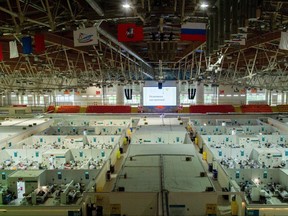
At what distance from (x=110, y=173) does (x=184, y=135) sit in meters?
4.54

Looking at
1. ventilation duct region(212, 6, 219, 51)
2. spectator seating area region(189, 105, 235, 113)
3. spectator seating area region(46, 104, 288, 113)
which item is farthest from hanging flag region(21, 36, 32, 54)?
spectator seating area region(189, 105, 235, 113)

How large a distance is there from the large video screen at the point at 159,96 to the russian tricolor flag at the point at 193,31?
67.6ft

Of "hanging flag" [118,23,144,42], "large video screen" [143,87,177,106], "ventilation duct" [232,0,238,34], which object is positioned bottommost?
"large video screen" [143,87,177,106]

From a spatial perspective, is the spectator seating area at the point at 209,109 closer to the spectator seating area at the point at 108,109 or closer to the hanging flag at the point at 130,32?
the spectator seating area at the point at 108,109

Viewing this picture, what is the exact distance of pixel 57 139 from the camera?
17219 millimetres

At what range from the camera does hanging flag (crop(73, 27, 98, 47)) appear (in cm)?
733

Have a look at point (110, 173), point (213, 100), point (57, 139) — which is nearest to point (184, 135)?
point (110, 173)

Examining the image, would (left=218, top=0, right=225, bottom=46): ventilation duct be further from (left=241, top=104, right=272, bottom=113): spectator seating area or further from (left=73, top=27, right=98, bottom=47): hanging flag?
(left=241, top=104, right=272, bottom=113): spectator seating area

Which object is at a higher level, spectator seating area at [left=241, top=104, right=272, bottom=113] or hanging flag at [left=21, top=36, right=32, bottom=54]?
hanging flag at [left=21, top=36, right=32, bottom=54]

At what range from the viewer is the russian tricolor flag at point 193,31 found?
310 inches

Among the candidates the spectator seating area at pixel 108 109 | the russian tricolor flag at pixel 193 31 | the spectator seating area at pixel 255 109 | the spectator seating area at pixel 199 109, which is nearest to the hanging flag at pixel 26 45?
the russian tricolor flag at pixel 193 31

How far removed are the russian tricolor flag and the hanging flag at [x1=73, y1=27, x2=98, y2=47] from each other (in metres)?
2.51

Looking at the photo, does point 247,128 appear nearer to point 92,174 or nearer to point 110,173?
point 110,173

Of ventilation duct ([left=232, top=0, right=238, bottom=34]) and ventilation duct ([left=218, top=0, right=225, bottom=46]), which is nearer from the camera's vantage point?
ventilation duct ([left=232, top=0, right=238, bottom=34])
